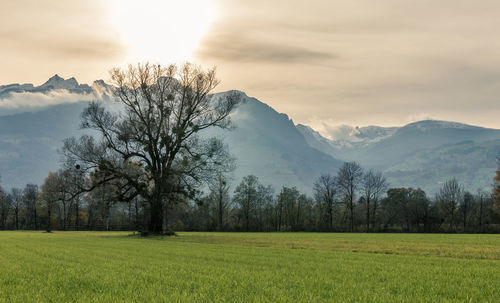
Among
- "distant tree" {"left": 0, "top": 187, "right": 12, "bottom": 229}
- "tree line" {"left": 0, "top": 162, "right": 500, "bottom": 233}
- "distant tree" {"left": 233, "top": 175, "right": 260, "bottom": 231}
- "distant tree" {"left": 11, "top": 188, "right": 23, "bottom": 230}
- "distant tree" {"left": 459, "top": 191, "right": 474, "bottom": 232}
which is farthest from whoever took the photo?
"distant tree" {"left": 0, "top": 187, "right": 12, "bottom": 229}

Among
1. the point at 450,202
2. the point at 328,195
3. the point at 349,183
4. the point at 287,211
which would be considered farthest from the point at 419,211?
the point at 287,211

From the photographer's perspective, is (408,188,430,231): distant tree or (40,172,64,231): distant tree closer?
(40,172,64,231): distant tree

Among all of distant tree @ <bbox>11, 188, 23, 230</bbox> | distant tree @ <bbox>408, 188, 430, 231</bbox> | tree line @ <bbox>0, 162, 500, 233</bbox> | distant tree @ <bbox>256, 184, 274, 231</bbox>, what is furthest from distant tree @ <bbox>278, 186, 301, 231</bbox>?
distant tree @ <bbox>11, 188, 23, 230</bbox>

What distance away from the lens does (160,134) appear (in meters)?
46.8

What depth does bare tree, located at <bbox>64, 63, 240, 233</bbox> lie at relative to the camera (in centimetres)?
4581

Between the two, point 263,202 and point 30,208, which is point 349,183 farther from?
point 30,208

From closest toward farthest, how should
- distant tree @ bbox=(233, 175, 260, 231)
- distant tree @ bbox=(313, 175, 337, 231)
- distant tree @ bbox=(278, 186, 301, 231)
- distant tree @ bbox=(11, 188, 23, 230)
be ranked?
distant tree @ bbox=(313, 175, 337, 231), distant tree @ bbox=(233, 175, 260, 231), distant tree @ bbox=(278, 186, 301, 231), distant tree @ bbox=(11, 188, 23, 230)

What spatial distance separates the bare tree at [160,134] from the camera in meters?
45.8

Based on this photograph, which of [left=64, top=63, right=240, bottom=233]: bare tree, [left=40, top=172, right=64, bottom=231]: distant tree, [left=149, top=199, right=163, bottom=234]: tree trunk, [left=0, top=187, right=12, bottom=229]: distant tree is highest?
[left=64, top=63, right=240, bottom=233]: bare tree

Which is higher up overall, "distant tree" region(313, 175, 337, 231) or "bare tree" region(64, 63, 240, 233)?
"bare tree" region(64, 63, 240, 233)

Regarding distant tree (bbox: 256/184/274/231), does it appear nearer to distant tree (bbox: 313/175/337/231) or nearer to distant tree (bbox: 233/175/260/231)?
distant tree (bbox: 233/175/260/231)

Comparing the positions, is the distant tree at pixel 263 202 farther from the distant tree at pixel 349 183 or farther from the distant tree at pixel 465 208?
the distant tree at pixel 465 208

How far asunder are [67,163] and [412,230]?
62.1 meters

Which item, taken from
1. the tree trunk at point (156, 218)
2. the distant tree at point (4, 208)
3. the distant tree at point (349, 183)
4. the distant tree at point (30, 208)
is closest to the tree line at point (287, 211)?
the distant tree at point (349, 183)
